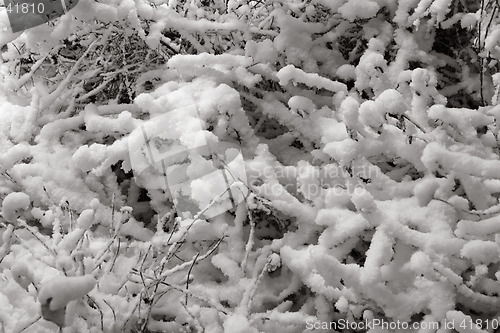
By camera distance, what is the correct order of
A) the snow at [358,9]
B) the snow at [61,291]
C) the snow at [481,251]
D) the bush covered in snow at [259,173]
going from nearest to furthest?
the snow at [61,291] → the snow at [481,251] → the bush covered in snow at [259,173] → the snow at [358,9]

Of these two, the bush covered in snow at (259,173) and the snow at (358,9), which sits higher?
the snow at (358,9)

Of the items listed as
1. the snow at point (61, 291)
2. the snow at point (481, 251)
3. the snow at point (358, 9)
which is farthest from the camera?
the snow at point (358, 9)

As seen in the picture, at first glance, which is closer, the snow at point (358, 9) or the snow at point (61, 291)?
the snow at point (61, 291)

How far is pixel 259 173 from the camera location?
6.06ft

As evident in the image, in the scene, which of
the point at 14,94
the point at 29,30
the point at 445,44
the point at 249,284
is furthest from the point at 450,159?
the point at 14,94

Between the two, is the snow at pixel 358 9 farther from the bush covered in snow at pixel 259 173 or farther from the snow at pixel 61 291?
the snow at pixel 61 291

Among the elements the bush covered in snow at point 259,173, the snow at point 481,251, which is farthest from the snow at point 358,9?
the snow at point 481,251

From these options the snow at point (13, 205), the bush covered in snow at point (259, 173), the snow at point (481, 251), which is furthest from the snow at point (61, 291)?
the snow at point (481, 251)

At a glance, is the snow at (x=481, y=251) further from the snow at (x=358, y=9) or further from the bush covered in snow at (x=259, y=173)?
the snow at (x=358, y=9)

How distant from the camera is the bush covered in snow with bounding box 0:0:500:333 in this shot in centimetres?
151

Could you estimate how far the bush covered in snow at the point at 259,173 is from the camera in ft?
4.96

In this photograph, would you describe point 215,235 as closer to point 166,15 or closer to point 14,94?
point 166,15

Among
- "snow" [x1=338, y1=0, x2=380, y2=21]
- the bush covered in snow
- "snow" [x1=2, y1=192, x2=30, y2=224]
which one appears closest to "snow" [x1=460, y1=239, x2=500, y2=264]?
the bush covered in snow

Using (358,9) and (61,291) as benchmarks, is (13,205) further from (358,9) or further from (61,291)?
(358,9)
